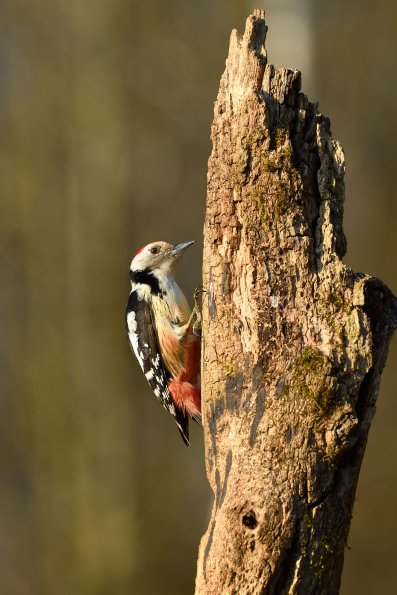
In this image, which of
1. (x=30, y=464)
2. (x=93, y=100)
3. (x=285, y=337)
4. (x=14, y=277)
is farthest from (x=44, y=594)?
(x=285, y=337)

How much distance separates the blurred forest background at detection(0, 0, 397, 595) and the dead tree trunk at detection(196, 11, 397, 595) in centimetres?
575

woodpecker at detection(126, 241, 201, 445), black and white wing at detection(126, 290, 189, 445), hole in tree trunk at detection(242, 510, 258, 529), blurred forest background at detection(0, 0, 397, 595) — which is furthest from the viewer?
blurred forest background at detection(0, 0, 397, 595)

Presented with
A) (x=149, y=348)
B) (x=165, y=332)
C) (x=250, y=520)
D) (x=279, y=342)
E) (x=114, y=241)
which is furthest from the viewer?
(x=114, y=241)

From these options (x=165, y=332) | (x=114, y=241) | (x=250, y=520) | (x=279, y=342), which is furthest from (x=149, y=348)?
(x=114, y=241)

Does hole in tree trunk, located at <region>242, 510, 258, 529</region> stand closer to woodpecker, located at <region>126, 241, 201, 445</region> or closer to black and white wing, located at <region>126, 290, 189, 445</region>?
woodpecker, located at <region>126, 241, 201, 445</region>

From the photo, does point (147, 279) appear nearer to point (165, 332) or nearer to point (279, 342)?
point (165, 332)

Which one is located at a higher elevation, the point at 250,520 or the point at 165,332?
the point at 165,332

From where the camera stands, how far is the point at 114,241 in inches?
372

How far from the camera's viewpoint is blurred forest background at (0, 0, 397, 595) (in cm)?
950

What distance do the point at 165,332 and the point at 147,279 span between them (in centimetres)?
35

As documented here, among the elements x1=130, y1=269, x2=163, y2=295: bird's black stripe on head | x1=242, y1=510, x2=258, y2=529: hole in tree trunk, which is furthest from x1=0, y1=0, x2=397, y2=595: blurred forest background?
x1=242, y1=510, x2=258, y2=529: hole in tree trunk

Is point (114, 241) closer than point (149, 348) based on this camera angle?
No

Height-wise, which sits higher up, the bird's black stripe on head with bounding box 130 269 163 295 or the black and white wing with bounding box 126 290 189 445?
the bird's black stripe on head with bounding box 130 269 163 295

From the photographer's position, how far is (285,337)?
330 cm
